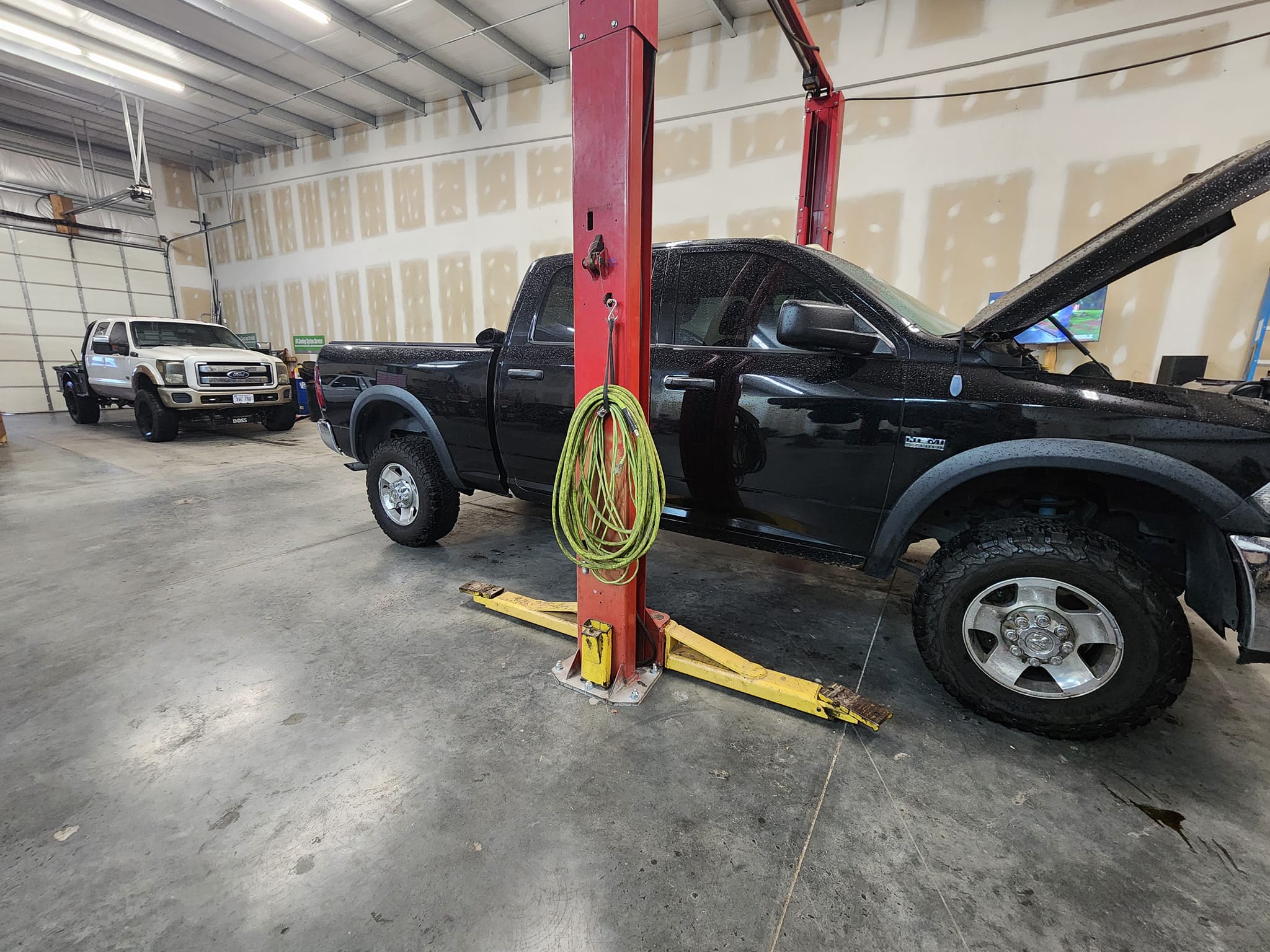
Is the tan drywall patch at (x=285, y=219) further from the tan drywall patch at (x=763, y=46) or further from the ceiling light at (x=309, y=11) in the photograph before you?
the tan drywall patch at (x=763, y=46)

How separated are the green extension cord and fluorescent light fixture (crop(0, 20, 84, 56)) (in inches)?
434

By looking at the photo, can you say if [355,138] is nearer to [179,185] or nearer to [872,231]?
[179,185]

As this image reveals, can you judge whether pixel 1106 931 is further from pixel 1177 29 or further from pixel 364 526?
pixel 1177 29

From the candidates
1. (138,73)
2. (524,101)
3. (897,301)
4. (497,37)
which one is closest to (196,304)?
(138,73)

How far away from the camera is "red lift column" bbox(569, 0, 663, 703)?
60.6 inches

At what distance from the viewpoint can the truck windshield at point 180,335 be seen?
7.72m

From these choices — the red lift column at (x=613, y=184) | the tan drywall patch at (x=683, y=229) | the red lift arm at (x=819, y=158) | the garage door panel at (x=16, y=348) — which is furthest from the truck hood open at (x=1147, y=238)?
the garage door panel at (x=16, y=348)

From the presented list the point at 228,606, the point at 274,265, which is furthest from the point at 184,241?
the point at 228,606

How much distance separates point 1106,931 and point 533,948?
1226 millimetres

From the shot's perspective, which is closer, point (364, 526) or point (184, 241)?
point (364, 526)

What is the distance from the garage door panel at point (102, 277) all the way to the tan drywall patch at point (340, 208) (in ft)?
19.6

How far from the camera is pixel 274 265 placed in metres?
11.6

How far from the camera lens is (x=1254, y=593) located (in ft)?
4.78

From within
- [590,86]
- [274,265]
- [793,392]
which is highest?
[274,265]
